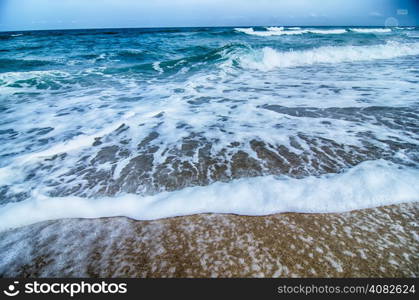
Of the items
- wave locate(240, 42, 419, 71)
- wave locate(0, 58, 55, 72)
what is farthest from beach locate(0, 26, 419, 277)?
wave locate(0, 58, 55, 72)

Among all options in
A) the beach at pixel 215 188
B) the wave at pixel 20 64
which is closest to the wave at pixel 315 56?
the beach at pixel 215 188

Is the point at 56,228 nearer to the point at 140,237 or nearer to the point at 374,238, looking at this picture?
the point at 140,237

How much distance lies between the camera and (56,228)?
6.29 feet

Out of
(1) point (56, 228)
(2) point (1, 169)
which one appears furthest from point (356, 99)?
(2) point (1, 169)

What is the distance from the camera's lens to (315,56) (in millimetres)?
12391

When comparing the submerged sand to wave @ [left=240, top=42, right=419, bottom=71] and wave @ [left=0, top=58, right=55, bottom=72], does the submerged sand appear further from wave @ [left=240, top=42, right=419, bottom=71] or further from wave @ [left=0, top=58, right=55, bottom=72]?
wave @ [left=0, top=58, right=55, bottom=72]

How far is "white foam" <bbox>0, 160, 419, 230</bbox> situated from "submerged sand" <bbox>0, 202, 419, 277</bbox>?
8cm

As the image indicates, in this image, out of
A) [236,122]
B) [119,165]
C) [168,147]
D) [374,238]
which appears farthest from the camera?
[236,122]

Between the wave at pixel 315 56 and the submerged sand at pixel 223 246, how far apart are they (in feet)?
30.2

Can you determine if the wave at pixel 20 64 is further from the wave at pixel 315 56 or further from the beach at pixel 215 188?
the wave at pixel 315 56

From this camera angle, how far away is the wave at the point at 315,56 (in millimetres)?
11008

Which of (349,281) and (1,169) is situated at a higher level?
(349,281)

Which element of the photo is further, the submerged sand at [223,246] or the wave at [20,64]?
the wave at [20,64]

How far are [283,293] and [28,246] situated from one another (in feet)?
5.59
